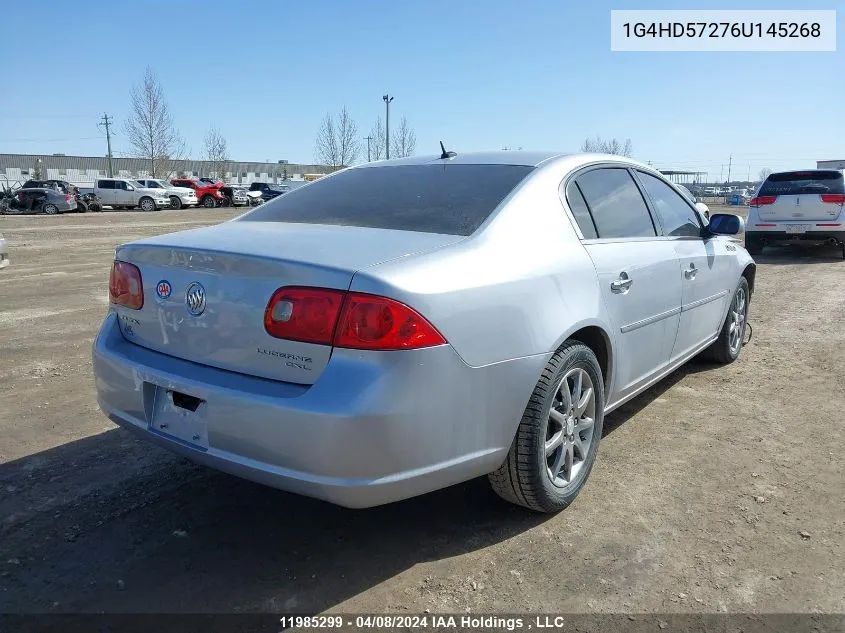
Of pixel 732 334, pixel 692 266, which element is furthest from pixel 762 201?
pixel 692 266

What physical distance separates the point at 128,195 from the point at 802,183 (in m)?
33.1

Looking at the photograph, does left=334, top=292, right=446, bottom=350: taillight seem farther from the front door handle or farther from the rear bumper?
the front door handle

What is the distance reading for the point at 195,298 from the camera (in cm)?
269

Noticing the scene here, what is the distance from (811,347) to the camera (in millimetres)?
6031

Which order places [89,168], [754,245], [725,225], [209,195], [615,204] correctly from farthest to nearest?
[89,168], [209,195], [754,245], [725,225], [615,204]

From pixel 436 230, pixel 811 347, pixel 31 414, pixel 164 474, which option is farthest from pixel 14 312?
pixel 811 347

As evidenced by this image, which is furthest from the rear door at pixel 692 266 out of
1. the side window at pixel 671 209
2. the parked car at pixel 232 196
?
the parked car at pixel 232 196

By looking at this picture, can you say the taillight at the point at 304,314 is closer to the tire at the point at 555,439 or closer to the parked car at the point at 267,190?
the tire at the point at 555,439

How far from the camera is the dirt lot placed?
251 centimetres

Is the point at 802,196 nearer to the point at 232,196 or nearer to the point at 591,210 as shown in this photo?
the point at 591,210

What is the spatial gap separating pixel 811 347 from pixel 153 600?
560cm

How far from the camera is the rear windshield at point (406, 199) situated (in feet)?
9.86

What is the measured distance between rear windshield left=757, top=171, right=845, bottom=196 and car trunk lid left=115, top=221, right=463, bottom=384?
1191 cm

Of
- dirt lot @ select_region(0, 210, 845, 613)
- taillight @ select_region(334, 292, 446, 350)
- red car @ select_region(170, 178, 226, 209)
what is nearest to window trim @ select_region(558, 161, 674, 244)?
dirt lot @ select_region(0, 210, 845, 613)
